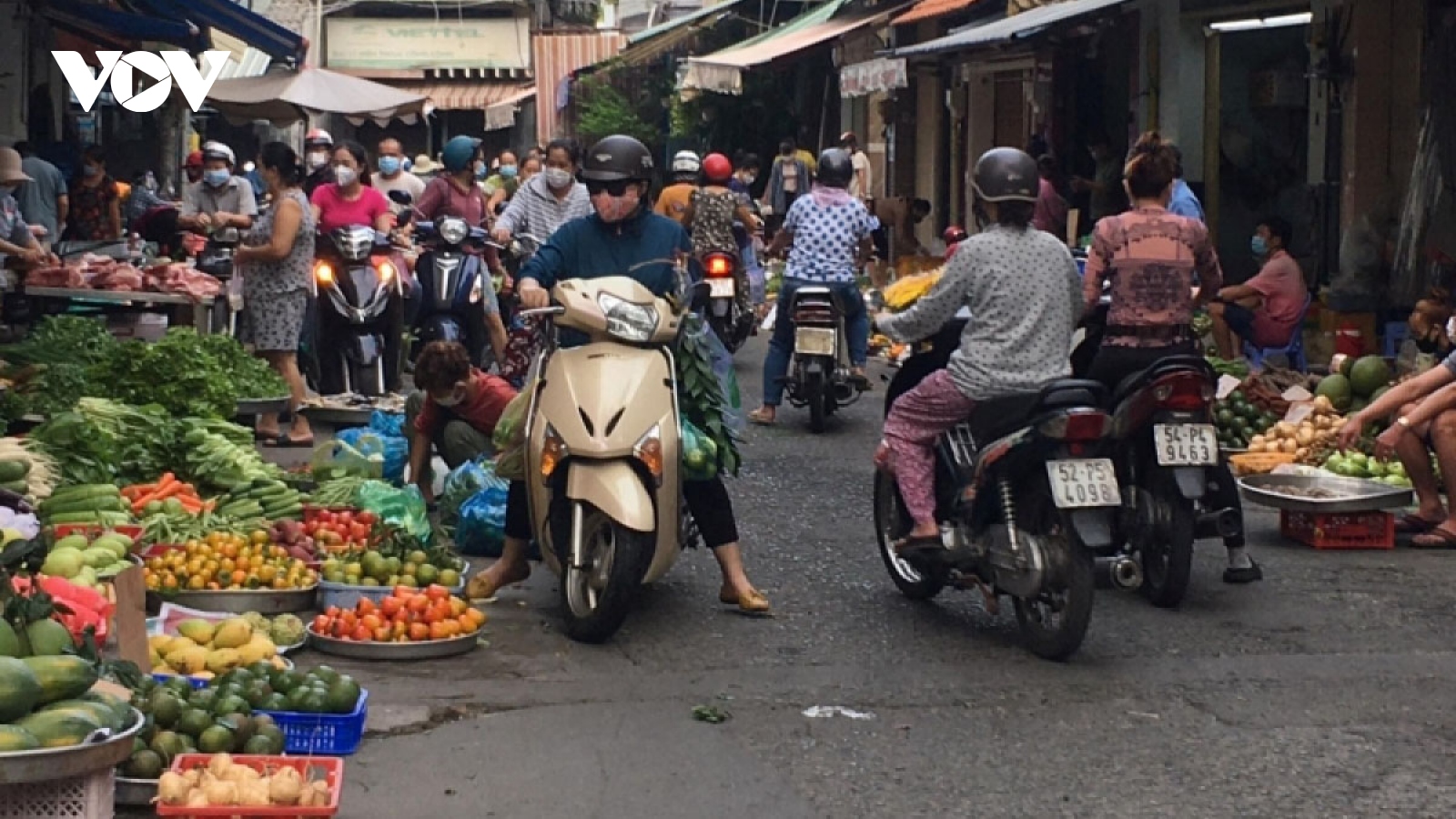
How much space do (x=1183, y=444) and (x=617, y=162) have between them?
95.5 inches

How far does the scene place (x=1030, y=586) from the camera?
731 cm

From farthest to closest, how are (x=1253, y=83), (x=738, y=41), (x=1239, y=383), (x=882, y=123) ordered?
(x=738, y=41), (x=882, y=123), (x=1253, y=83), (x=1239, y=383)

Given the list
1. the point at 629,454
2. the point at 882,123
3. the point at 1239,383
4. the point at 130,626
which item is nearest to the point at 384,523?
the point at 629,454

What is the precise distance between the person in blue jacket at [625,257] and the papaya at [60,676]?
10.2ft

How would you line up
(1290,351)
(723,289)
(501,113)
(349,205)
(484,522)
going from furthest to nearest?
1. (501,113)
2. (723,289)
3. (1290,351)
4. (349,205)
5. (484,522)

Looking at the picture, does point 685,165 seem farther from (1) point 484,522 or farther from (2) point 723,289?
(1) point 484,522

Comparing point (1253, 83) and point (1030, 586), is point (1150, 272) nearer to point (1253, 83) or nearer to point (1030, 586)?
point (1030, 586)

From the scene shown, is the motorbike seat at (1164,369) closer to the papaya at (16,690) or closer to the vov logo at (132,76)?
the papaya at (16,690)

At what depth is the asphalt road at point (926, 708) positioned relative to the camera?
5777 millimetres

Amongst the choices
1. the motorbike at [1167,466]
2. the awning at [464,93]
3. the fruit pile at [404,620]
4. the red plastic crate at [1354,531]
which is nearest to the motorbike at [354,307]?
the fruit pile at [404,620]

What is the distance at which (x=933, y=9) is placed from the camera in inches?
949

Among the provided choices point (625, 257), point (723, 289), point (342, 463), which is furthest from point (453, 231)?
point (625, 257)

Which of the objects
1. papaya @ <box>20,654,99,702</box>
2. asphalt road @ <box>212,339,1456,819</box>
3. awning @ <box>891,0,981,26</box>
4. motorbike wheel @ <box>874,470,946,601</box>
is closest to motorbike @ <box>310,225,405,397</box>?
asphalt road @ <box>212,339,1456,819</box>

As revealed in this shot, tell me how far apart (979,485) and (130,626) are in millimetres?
3036
